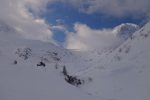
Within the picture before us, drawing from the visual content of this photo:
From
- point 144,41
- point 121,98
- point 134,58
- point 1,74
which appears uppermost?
point 144,41

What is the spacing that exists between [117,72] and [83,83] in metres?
6.78

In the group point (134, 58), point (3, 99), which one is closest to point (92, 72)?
point (134, 58)

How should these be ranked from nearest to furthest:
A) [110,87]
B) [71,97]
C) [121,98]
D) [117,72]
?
[71,97], [121,98], [110,87], [117,72]

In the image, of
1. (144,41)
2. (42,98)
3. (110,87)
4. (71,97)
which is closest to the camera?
(42,98)

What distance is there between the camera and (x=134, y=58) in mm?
49125

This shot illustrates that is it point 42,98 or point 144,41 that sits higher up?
point 144,41

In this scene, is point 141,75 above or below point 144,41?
below

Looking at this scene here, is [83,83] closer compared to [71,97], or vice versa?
[71,97]

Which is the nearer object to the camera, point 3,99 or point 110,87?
point 3,99

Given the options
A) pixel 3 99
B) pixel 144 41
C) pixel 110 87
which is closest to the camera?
pixel 3 99

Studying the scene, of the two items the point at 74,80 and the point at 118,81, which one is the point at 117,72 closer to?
the point at 118,81

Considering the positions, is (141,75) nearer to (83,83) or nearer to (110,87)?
(110,87)

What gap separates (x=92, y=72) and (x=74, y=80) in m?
5.76

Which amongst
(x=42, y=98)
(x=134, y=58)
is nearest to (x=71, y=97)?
(x=42, y=98)
